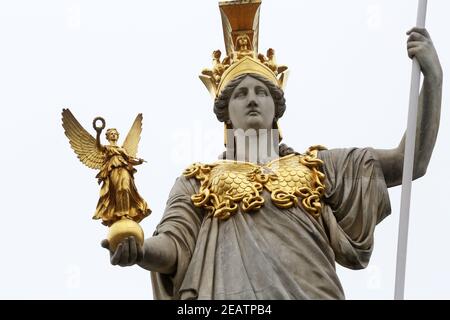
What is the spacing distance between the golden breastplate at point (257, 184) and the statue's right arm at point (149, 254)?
670mm

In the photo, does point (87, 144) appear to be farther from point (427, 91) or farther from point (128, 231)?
point (427, 91)

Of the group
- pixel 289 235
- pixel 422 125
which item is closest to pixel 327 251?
pixel 289 235

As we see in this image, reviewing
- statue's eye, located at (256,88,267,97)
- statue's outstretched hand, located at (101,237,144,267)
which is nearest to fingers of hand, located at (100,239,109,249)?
statue's outstretched hand, located at (101,237,144,267)

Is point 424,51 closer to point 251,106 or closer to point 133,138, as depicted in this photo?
point 251,106

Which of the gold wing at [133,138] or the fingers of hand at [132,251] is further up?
the gold wing at [133,138]

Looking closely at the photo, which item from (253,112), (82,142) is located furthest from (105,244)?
(253,112)

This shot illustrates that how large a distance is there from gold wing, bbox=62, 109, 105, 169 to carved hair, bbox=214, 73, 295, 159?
1961mm

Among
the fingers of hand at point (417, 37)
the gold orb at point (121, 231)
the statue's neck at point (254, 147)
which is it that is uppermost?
the fingers of hand at point (417, 37)

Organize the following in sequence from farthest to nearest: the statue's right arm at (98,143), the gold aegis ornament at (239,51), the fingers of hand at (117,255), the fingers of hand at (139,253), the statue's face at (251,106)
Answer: the gold aegis ornament at (239,51) < the statue's face at (251,106) < the statue's right arm at (98,143) < the fingers of hand at (139,253) < the fingers of hand at (117,255)

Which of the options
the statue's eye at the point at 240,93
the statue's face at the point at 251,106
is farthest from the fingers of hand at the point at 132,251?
the statue's eye at the point at 240,93

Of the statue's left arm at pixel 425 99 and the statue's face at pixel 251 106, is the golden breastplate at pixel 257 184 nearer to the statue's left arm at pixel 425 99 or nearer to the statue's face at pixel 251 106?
the statue's face at pixel 251 106

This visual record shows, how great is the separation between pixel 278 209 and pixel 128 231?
83.2 inches

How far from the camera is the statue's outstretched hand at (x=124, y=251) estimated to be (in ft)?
62.9

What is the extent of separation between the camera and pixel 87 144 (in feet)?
66.5
